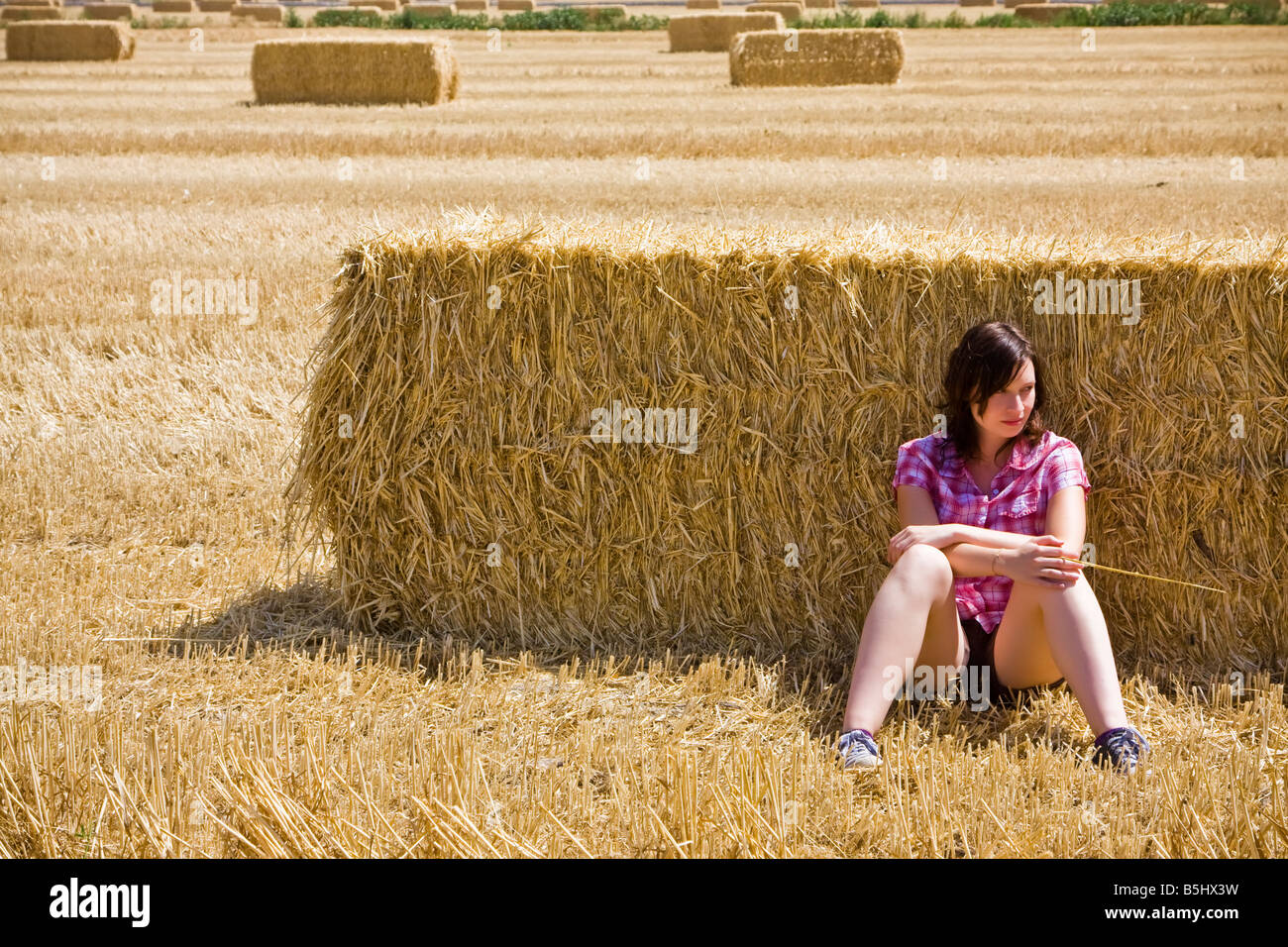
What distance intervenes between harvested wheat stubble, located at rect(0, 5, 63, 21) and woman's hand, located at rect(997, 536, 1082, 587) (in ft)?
133

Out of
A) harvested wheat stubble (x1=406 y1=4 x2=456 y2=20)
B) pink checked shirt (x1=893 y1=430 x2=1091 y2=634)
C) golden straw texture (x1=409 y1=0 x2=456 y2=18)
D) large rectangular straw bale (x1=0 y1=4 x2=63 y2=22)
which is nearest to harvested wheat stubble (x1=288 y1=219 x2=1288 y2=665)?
pink checked shirt (x1=893 y1=430 x2=1091 y2=634)

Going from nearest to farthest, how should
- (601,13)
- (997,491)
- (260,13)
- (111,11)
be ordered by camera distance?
(997,491) < (111,11) < (601,13) < (260,13)

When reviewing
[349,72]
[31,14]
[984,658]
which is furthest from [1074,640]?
[31,14]

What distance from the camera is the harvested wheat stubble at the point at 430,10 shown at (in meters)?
40.9

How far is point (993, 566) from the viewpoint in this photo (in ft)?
12.3

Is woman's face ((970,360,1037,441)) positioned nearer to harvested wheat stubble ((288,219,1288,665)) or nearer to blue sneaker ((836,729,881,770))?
harvested wheat stubble ((288,219,1288,665))

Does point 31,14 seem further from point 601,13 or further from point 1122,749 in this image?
point 1122,749

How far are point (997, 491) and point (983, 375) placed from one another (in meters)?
0.41

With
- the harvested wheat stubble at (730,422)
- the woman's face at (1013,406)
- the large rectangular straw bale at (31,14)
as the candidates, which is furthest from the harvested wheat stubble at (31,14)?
the woman's face at (1013,406)

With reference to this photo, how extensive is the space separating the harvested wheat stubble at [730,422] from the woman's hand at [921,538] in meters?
0.63

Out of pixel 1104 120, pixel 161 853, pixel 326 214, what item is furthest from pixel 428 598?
pixel 1104 120

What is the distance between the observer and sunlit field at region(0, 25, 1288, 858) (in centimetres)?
310

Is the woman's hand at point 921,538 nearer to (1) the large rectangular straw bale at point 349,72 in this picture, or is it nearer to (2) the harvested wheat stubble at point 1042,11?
(1) the large rectangular straw bale at point 349,72
